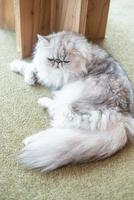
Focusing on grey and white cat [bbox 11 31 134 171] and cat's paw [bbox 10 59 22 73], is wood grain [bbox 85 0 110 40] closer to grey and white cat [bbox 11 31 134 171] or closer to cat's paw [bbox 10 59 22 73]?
grey and white cat [bbox 11 31 134 171]

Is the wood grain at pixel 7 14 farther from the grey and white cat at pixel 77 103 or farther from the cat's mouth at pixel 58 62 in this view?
the cat's mouth at pixel 58 62

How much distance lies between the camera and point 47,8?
181 cm

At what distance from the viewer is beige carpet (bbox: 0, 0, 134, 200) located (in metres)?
1.20

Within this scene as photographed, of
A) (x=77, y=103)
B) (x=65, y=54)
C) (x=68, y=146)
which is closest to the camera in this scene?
(x=68, y=146)

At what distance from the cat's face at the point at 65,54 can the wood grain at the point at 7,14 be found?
50cm

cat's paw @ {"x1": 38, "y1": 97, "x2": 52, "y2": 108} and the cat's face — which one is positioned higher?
the cat's face

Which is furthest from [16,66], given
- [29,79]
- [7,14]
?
[7,14]

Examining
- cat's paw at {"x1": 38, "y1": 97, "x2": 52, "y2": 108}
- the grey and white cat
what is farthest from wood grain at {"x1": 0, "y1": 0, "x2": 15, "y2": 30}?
cat's paw at {"x1": 38, "y1": 97, "x2": 52, "y2": 108}

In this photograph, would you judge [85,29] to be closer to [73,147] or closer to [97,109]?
[97,109]

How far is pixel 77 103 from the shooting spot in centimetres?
141

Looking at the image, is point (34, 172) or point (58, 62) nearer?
point (34, 172)

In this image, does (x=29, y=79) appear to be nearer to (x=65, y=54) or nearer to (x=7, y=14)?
(x=65, y=54)

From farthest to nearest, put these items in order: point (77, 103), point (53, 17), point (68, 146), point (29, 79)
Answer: point (53, 17)
point (29, 79)
point (77, 103)
point (68, 146)

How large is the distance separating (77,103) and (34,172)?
37 cm
